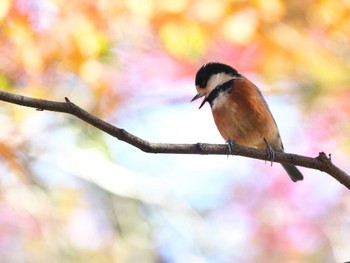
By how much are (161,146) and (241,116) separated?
3.52 ft

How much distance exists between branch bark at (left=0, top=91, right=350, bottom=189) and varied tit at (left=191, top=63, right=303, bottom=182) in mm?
679

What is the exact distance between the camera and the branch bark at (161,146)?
6.56ft

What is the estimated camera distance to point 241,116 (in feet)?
10.2

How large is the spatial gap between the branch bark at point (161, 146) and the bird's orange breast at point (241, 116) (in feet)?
2.21

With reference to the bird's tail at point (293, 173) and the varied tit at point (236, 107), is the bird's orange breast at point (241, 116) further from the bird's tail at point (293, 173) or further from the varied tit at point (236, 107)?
the bird's tail at point (293, 173)

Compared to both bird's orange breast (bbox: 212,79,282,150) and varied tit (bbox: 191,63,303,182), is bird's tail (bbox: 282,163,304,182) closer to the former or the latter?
varied tit (bbox: 191,63,303,182)

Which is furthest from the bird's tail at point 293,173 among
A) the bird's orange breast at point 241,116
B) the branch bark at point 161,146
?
the branch bark at point 161,146

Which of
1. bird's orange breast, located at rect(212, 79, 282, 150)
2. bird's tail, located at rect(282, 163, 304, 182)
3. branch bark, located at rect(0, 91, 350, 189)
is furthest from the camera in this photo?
bird's tail, located at rect(282, 163, 304, 182)

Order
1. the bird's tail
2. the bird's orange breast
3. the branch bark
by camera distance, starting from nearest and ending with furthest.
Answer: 1. the branch bark
2. the bird's orange breast
3. the bird's tail

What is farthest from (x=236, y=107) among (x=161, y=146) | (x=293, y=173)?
(x=161, y=146)

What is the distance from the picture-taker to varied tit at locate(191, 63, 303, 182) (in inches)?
122

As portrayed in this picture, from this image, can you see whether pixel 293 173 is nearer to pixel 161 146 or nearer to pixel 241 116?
pixel 241 116

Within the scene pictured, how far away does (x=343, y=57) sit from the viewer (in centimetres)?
439

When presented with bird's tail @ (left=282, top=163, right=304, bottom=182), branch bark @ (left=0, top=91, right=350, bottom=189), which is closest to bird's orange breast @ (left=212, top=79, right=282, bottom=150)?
bird's tail @ (left=282, top=163, right=304, bottom=182)
